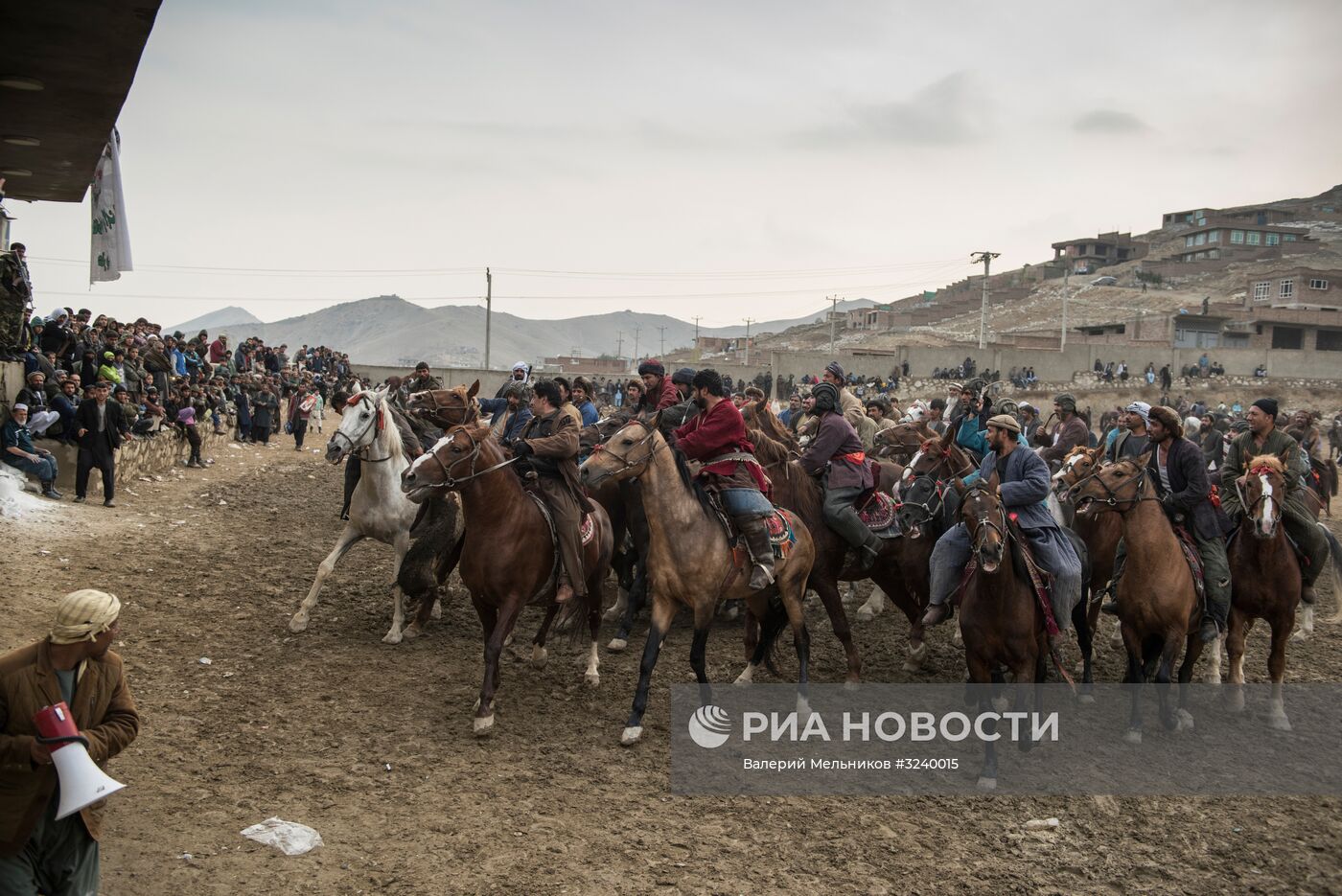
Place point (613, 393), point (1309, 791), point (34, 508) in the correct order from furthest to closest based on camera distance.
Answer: point (613, 393)
point (34, 508)
point (1309, 791)

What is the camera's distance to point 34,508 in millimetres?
13055

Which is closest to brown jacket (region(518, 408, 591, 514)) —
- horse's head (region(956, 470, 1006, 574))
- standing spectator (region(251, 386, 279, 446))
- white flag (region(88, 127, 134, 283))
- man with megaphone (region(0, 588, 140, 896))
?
horse's head (region(956, 470, 1006, 574))

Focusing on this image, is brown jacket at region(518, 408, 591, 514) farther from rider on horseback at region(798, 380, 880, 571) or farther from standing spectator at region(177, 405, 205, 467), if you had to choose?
standing spectator at region(177, 405, 205, 467)

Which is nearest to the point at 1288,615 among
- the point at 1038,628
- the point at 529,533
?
the point at 1038,628

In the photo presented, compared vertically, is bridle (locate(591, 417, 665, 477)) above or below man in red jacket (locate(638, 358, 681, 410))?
below

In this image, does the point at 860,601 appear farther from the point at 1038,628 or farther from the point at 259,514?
the point at 259,514

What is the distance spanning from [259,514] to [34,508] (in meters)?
3.64

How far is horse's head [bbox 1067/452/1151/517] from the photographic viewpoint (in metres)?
8.30

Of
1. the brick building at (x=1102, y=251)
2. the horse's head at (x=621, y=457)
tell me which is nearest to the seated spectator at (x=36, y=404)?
the horse's head at (x=621, y=457)

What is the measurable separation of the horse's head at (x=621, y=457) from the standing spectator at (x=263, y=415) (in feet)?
67.8

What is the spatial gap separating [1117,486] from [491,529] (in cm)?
532

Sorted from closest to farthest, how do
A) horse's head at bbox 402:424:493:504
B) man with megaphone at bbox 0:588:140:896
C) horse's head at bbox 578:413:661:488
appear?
1. man with megaphone at bbox 0:588:140:896
2. horse's head at bbox 578:413:661:488
3. horse's head at bbox 402:424:493:504

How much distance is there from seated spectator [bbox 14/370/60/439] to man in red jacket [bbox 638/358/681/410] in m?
9.21

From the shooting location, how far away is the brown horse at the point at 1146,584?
8078mm
